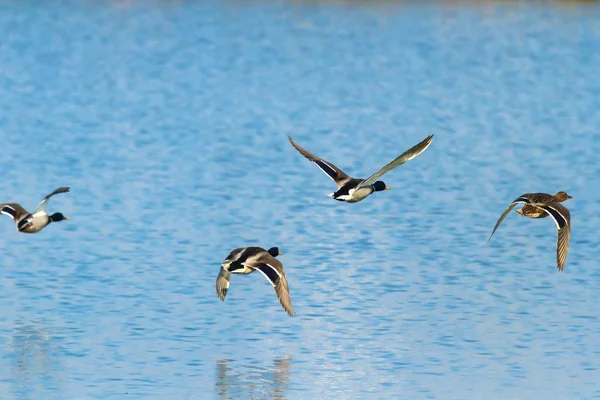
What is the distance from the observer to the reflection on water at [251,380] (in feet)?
44.1

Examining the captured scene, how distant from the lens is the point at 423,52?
4794 cm

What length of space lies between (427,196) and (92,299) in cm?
893

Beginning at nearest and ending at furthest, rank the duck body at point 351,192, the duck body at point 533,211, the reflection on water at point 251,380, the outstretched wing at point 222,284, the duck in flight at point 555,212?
the reflection on water at point 251,380
the duck in flight at point 555,212
the duck body at point 351,192
the duck body at point 533,211
the outstretched wing at point 222,284

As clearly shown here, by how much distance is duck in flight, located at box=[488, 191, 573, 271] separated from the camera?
45.3 feet

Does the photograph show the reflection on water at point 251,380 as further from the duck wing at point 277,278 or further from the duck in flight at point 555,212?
the duck in flight at point 555,212

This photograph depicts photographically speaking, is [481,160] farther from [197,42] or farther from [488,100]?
[197,42]

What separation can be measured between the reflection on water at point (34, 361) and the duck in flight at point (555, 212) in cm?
472

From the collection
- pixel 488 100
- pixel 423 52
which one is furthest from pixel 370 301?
pixel 423 52

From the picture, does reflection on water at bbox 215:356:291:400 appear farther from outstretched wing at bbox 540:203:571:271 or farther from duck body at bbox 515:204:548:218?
duck body at bbox 515:204:548:218

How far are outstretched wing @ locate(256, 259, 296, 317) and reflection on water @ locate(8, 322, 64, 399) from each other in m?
2.33

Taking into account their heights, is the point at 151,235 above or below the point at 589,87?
below

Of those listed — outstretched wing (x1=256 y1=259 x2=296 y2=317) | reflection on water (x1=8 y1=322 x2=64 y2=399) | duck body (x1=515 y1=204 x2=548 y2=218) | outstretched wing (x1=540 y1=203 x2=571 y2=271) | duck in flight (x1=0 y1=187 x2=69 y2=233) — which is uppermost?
duck in flight (x1=0 y1=187 x2=69 y2=233)

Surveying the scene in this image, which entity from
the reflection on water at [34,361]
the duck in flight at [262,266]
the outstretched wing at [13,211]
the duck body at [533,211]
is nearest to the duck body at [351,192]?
the duck in flight at [262,266]

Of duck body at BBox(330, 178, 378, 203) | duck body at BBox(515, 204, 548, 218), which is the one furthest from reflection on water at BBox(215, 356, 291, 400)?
duck body at BBox(515, 204, 548, 218)
